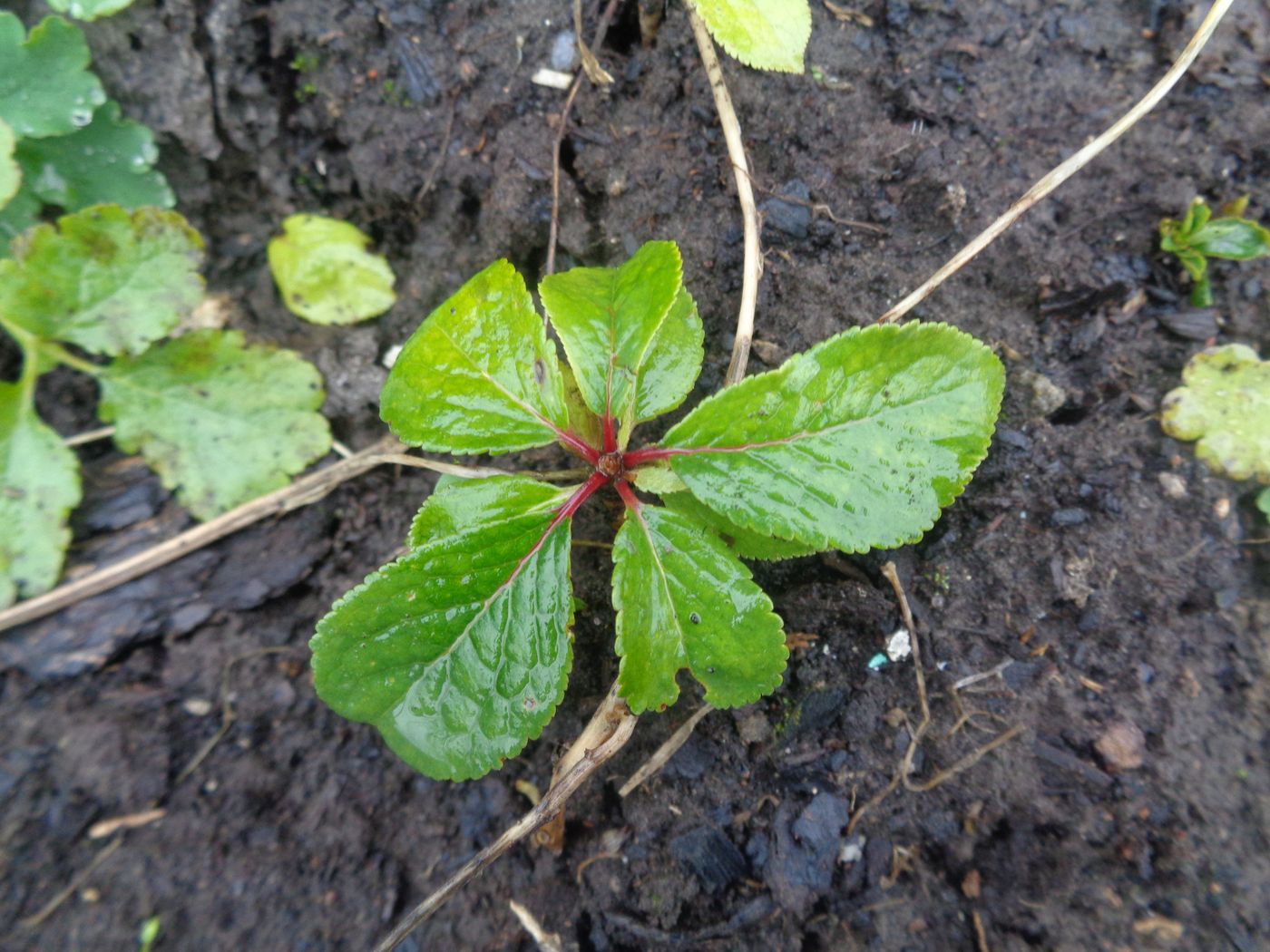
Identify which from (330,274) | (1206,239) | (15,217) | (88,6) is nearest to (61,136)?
(15,217)

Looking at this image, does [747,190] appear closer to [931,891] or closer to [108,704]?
[931,891]

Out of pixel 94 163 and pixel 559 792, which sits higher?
pixel 94 163

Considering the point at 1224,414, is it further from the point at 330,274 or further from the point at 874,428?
the point at 330,274

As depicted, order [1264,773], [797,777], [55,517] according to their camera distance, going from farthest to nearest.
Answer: [55,517] < [797,777] < [1264,773]

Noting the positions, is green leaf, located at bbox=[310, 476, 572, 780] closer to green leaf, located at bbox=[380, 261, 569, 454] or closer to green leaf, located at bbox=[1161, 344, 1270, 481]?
green leaf, located at bbox=[380, 261, 569, 454]

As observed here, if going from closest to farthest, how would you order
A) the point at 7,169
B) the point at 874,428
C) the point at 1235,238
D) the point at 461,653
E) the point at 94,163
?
1. the point at 874,428
2. the point at 461,653
3. the point at 1235,238
4. the point at 7,169
5. the point at 94,163

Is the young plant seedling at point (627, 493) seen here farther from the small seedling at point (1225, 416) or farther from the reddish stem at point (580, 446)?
the small seedling at point (1225, 416)

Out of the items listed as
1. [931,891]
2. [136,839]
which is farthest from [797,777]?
[136,839]

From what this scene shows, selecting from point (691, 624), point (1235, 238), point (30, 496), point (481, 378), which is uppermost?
point (481, 378)
